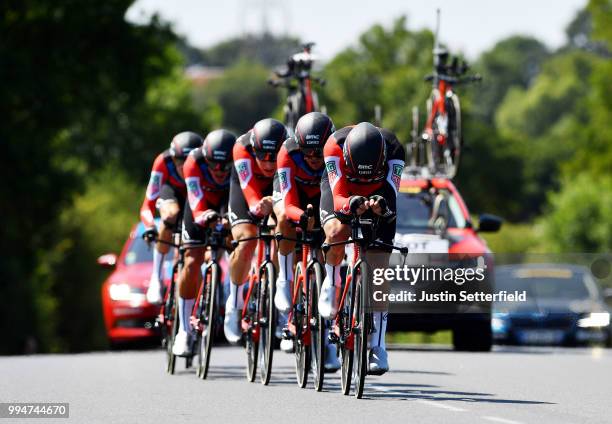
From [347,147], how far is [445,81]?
38.7ft

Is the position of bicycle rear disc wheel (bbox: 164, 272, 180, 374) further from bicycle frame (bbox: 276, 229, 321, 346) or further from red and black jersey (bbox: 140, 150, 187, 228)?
bicycle frame (bbox: 276, 229, 321, 346)

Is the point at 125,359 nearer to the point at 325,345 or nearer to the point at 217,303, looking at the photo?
the point at 217,303

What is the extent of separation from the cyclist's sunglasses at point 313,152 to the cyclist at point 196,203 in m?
1.96

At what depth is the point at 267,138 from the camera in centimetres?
1603

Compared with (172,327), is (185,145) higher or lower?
higher

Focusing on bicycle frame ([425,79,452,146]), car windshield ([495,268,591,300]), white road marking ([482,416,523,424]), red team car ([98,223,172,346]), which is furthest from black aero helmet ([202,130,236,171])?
car windshield ([495,268,591,300])

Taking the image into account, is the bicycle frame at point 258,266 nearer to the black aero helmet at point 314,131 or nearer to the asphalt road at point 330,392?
the asphalt road at point 330,392

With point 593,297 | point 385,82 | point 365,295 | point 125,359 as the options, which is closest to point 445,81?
point 593,297

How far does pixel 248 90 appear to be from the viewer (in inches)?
7008

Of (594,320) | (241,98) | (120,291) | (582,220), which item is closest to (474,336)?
(120,291)

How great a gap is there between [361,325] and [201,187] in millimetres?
3991

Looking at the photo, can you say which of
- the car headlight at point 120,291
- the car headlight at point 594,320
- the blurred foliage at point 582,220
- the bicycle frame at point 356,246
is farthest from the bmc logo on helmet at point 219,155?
the blurred foliage at point 582,220

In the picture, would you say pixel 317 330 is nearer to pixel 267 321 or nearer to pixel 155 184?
pixel 267 321

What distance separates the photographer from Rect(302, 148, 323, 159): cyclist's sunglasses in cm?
1505
